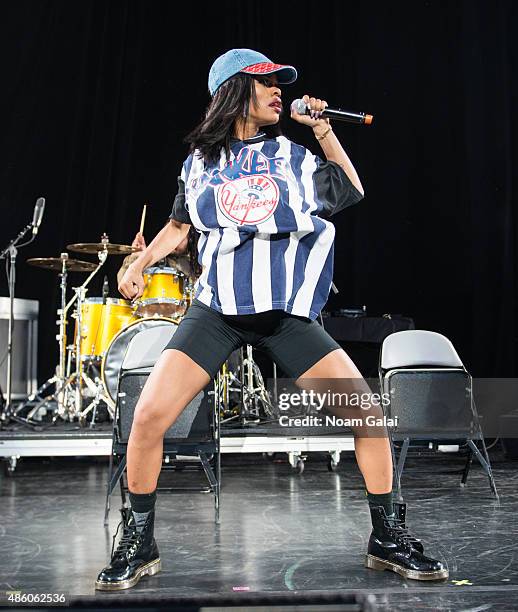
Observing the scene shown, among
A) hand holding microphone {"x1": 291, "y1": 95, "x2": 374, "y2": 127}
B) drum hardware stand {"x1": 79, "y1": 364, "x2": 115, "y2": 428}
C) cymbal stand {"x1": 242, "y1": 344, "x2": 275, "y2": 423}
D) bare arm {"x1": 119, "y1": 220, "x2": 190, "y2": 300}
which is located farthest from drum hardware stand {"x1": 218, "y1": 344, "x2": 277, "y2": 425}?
hand holding microphone {"x1": 291, "y1": 95, "x2": 374, "y2": 127}

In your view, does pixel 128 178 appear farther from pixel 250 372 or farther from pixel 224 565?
pixel 224 565

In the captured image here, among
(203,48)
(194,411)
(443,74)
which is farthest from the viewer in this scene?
(203,48)

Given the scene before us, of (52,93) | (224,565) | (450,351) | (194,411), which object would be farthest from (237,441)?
(52,93)

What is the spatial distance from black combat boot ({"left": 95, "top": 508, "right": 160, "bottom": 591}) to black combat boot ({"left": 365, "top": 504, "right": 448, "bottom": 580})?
27.5 inches

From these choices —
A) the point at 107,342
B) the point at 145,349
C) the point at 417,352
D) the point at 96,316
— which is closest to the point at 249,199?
the point at 145,349

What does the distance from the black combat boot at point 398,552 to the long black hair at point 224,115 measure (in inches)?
49.1

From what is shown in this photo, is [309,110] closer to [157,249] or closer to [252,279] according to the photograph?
[252,279]

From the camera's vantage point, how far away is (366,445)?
2.46 m

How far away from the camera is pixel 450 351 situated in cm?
448

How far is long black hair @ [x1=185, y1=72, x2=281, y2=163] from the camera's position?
8.13 ft

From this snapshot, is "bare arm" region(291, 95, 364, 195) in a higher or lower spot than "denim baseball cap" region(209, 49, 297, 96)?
lower

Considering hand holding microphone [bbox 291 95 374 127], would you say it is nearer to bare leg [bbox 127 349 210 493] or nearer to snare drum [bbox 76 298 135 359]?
bare leg [bbox 127 349 210 493]

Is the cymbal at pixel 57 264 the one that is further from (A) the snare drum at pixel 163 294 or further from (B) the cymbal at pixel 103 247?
(A) the snare drum at pixel 163 294

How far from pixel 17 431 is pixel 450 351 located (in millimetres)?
2804
